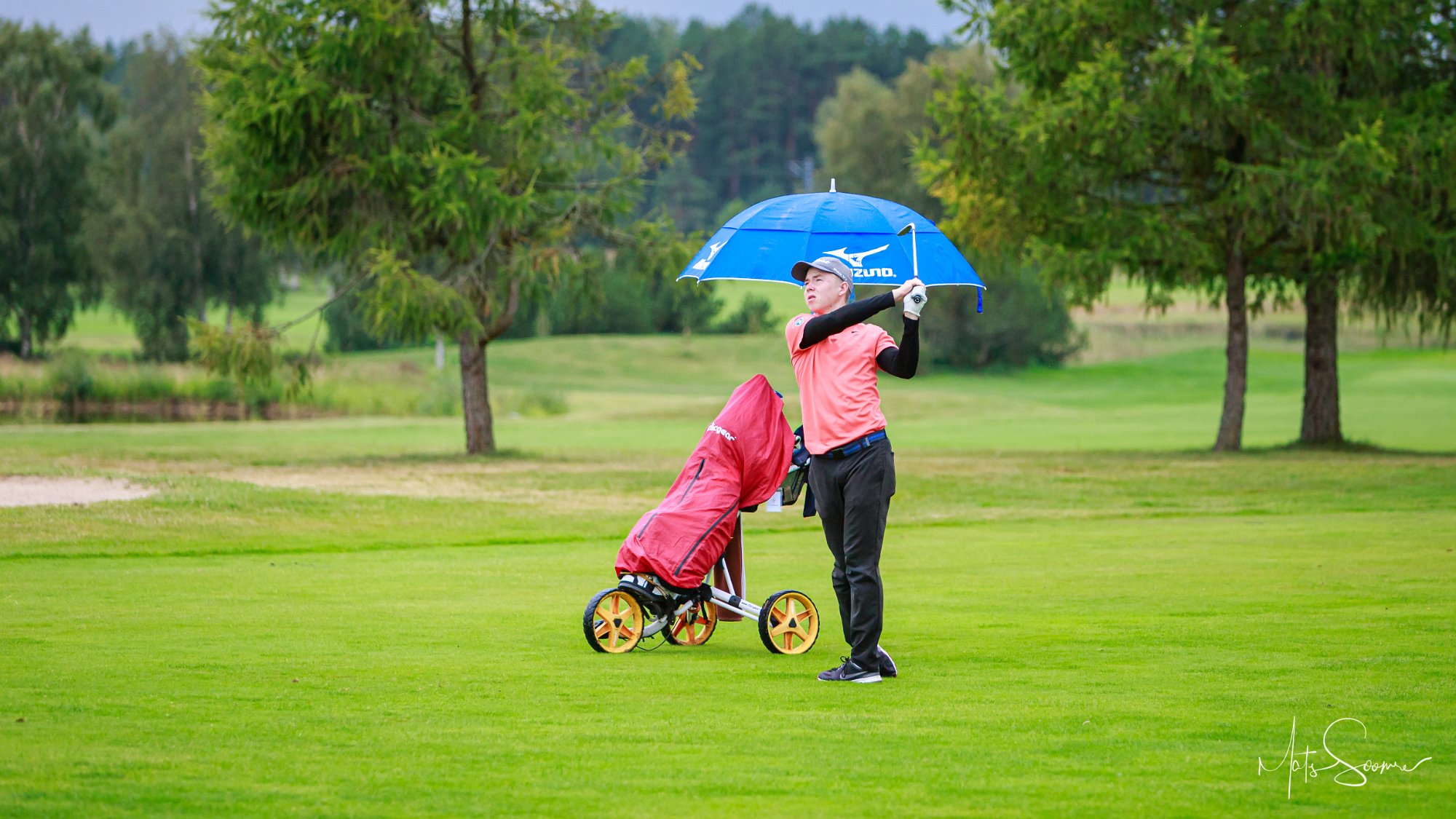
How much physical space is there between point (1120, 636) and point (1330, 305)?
75.3 ft

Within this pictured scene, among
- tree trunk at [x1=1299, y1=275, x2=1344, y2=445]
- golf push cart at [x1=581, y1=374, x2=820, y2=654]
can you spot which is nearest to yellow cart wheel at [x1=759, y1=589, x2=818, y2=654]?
golf push cart at [x1=581, y1=374, x2=820, y2=654]

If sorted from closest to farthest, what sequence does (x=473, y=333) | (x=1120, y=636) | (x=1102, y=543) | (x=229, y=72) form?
(x=1120, y=636)
(x=1102, y=543)
(x=229, y=72)
(x=473, y=333)

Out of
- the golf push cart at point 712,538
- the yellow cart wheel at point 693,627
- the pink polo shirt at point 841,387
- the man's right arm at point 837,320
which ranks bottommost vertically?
the yellow cart wheel at point 693,627

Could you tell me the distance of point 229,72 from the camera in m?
25.3

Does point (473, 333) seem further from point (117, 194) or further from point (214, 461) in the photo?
point (117, 194)

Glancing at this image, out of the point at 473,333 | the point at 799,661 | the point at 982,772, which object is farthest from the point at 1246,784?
the point at 473,333

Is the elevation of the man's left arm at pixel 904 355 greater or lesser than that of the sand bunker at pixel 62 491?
greater

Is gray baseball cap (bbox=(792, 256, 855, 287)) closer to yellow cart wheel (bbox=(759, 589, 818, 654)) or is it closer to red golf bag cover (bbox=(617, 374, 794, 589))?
red golf bag cover (bbox=(617, 374, 794, 589))

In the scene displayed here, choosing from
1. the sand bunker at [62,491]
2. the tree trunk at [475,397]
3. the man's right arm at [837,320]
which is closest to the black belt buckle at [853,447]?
the man's right arm at [837,320]

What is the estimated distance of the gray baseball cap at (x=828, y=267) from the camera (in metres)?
7.84

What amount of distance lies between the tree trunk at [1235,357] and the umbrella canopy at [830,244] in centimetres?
2201

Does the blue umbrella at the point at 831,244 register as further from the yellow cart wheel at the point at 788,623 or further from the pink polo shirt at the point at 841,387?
the yellow cart wheel at the point at 788,623

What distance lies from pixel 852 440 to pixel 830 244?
1.23 m

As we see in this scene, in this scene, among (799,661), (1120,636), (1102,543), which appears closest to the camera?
(799,661)
